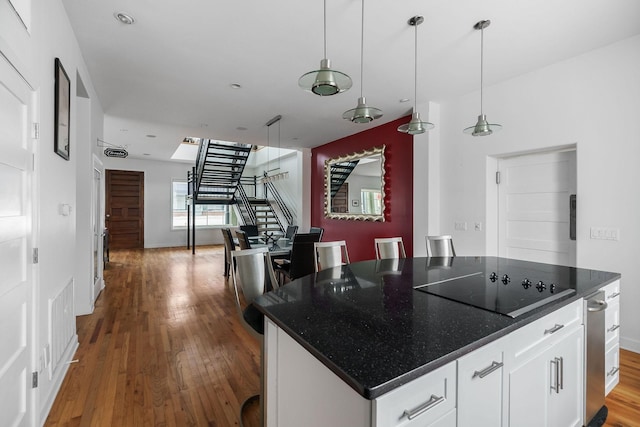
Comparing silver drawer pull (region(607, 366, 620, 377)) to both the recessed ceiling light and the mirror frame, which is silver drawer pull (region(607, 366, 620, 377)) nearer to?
the mirror frame

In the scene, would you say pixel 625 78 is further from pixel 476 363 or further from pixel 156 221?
pixel 156 221

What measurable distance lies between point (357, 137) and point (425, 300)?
467 cm

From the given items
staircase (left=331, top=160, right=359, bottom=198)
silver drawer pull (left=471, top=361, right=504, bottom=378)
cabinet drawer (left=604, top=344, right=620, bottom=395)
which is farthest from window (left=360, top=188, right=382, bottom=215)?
silver drawer pull (left=471, top=361, right=504, bottom=378)

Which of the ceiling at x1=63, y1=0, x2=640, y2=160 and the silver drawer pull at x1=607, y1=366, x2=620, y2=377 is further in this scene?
the ceiling at x1=63, y1=0, x2=640, y2=160

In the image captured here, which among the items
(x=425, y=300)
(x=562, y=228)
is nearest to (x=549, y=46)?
(x=562, y=228)

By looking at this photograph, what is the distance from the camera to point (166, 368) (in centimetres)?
237

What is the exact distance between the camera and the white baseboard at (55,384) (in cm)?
181

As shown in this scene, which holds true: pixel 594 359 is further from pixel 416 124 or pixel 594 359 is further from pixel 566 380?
pixel 416 124

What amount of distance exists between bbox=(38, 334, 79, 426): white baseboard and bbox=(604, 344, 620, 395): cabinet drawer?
345 cm

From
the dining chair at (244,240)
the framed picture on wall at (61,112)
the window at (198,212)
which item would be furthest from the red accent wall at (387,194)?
the window at (198,212)

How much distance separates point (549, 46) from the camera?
277 cm

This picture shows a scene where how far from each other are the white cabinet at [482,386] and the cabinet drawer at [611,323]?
4.38 feet

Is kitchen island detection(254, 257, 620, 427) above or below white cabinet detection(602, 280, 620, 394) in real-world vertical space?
above

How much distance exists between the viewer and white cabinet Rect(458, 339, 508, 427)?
966 millimetres
